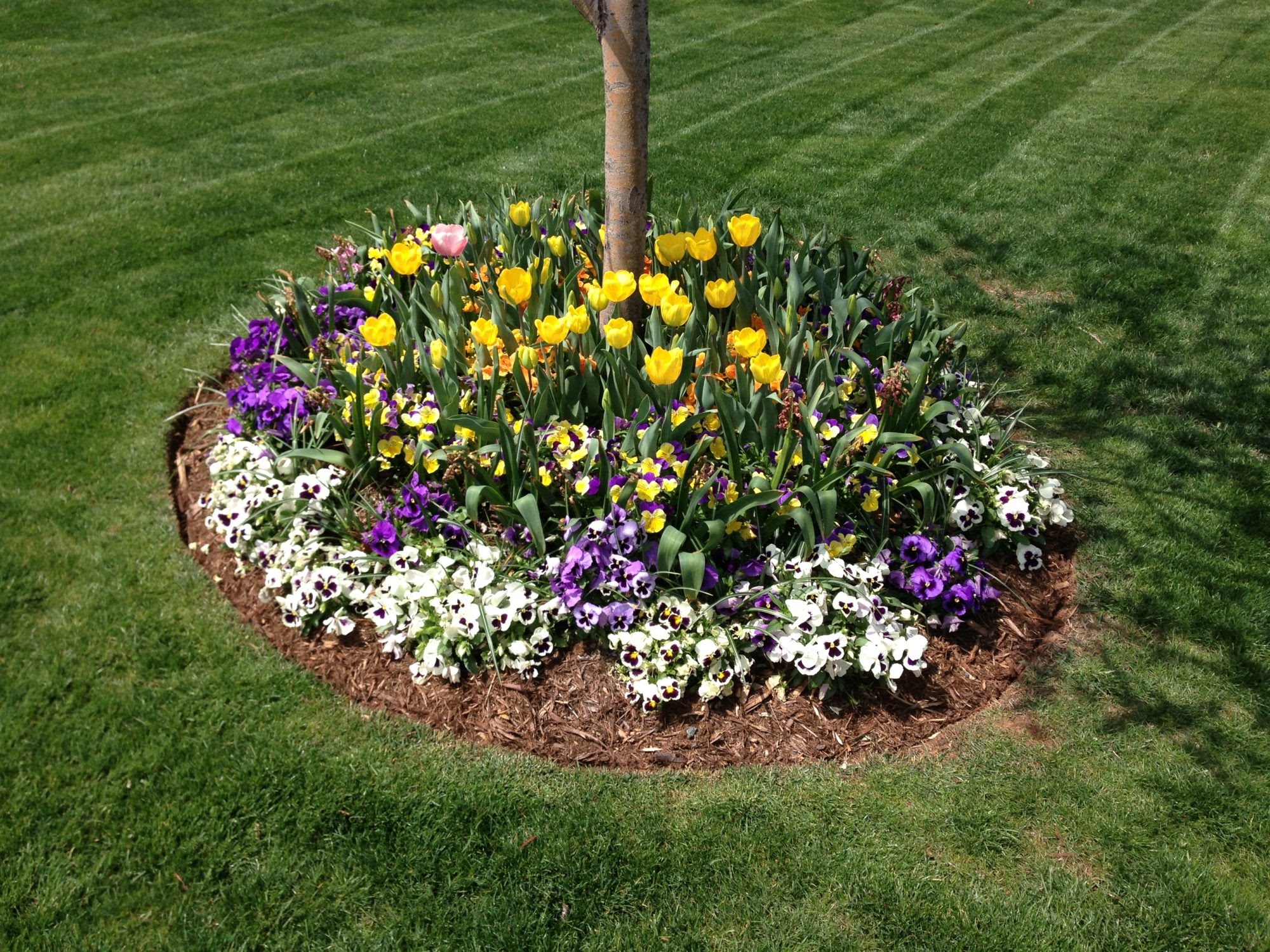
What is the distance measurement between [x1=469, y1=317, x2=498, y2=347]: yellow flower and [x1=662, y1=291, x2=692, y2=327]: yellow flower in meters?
0.59

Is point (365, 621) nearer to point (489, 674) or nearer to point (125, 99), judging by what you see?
point (489, 674)

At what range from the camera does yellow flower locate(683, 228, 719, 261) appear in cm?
361

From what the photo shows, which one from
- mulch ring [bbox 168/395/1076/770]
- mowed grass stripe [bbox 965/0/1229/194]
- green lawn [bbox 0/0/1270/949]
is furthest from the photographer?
mowed grass stripe [bbox 965/0/1229/194]

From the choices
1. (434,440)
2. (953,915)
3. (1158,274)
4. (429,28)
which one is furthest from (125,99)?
(953,915)

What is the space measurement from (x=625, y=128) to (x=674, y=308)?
0.65m

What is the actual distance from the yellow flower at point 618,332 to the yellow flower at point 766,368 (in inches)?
16.7

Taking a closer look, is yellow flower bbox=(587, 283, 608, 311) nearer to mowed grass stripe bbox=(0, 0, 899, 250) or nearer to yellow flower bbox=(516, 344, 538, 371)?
yellow flower bbox=(516, 344, 538, 371)

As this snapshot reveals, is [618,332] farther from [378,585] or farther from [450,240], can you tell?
A: [378,585]

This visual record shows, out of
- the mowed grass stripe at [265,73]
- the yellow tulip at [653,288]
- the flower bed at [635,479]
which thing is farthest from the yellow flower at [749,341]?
the mowed grass stripe at [265,73]

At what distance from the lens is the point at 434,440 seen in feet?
11.1

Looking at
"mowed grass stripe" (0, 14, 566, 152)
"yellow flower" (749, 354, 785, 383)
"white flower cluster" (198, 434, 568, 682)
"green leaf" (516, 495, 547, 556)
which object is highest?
"mowed grass stripe" (0, 14, 566, 152)

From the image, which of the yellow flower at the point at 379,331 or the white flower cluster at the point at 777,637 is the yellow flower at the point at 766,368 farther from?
the yellow flower at the point at 379,331

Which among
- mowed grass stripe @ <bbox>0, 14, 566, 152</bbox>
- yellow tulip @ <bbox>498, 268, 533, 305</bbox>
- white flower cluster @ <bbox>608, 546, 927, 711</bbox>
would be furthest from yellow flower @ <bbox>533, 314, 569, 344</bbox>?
mowed grass stripe @ <bbox>0, 14, 566, 152</bbox>

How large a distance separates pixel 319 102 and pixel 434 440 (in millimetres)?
5607
